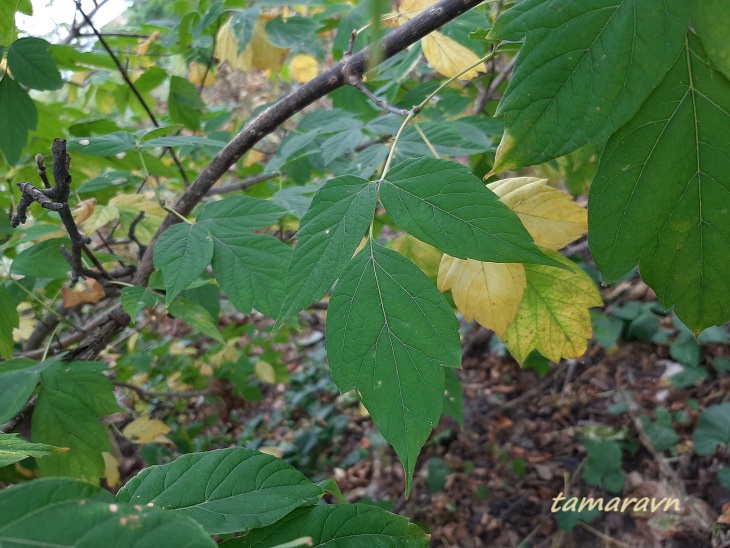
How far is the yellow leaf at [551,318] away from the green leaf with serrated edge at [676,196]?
193mm

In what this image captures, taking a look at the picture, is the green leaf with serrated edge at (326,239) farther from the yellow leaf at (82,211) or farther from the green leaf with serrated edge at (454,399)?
the green leaf with serrated edge at (454,399)

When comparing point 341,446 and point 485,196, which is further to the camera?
point 341,446

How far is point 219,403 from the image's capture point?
3.15m

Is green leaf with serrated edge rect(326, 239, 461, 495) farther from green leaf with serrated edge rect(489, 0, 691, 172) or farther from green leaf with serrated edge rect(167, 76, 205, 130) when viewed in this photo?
green leaf with serrated edge rect(167, 76, 205, 130)

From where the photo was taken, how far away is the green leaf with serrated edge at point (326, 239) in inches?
27.8

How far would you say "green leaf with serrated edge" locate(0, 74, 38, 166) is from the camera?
1477 mm

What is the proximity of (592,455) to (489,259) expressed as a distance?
2.28 m

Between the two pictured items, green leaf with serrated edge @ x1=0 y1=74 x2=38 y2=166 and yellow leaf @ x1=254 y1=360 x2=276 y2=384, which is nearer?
green leaf with serrated edge @ x1=0 y1=74 x2=38 y2=166

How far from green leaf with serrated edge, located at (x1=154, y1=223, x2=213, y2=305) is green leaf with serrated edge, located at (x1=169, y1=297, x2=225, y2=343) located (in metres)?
0.18

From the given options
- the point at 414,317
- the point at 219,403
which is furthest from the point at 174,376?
the point at 414,317

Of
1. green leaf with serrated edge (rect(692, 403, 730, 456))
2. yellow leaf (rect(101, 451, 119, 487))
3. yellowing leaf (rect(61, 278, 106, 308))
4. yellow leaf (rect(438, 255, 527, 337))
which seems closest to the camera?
yellow leaf (rect(438, 255, 527, 337))

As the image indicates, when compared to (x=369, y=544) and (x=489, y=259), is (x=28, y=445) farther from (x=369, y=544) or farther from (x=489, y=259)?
(x=489, y=259)

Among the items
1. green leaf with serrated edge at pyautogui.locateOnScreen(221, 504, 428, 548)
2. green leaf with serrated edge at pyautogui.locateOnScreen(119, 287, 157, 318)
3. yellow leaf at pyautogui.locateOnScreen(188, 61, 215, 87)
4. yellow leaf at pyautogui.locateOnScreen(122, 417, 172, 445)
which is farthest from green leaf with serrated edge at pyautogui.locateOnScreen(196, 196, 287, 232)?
yellow leaf at pyautogui.locateOnScreen(188, 61, 215, 87)

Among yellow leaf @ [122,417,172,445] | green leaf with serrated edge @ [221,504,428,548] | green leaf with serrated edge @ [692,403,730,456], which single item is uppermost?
green leaf with serrated edge @ [221,504,428,548]
